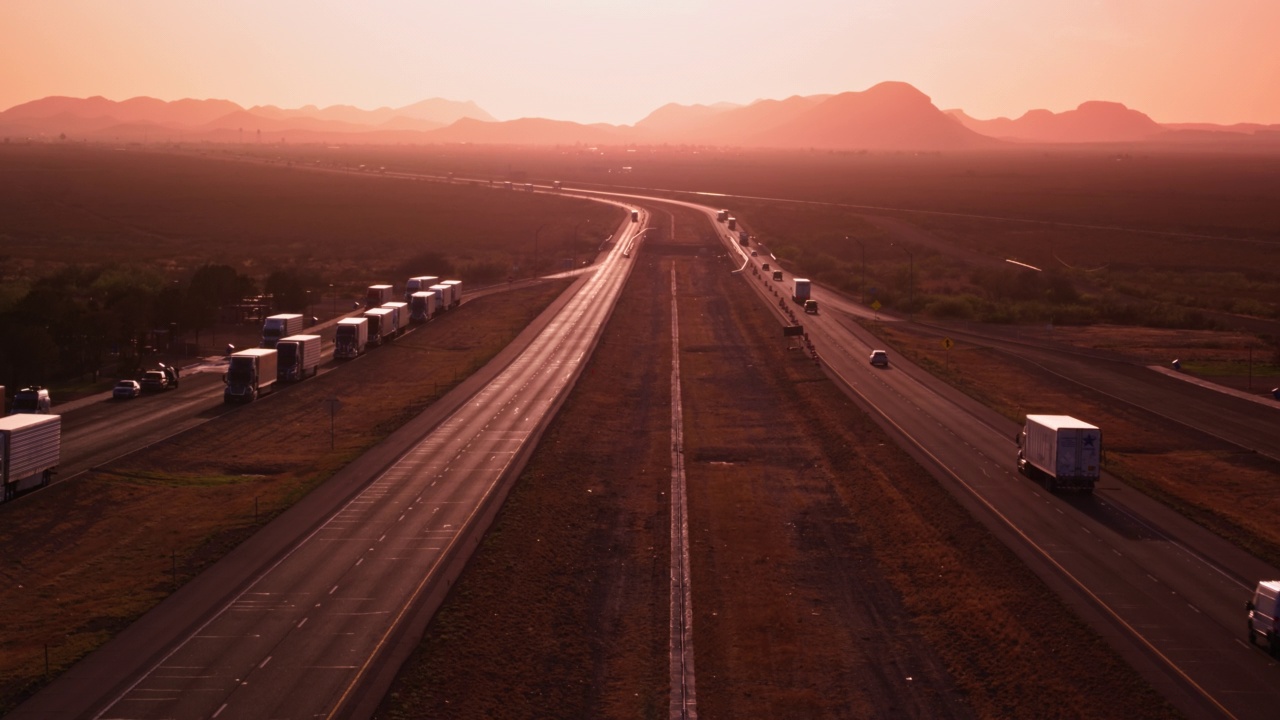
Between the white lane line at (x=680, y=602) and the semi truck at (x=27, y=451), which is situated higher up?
the semi truck at (x=27, y=451)

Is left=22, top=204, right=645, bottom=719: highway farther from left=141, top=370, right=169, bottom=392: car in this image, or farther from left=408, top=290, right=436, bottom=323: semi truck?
left=408, top=290, right=436, bottom=323: semi truck

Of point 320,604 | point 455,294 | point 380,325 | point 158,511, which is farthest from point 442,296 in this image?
point 320,604

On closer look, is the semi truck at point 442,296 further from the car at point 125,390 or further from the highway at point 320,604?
the highway at point 320,604

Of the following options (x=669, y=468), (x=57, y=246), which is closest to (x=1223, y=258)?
(x=669, y=468)

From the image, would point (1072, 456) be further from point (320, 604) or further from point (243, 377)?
point (243, 377)

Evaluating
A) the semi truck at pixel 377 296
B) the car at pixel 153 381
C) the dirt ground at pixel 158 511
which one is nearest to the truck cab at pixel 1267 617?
the dirt ground at pixel 158 511

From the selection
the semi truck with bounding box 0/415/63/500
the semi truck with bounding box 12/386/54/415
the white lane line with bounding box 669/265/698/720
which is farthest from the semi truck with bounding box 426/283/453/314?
the semi truck with bounding box 0/415/63/500
